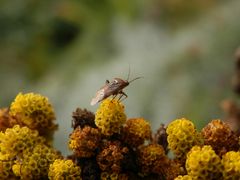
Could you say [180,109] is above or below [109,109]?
above

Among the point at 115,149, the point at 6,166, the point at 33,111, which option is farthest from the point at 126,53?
the point at 115,149

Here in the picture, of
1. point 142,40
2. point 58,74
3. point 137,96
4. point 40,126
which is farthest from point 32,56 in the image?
point 40,126

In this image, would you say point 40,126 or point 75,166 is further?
point 40,126

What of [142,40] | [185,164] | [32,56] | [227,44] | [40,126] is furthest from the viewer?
[32,56]

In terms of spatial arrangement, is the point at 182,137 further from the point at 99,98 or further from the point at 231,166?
the point at 99,98

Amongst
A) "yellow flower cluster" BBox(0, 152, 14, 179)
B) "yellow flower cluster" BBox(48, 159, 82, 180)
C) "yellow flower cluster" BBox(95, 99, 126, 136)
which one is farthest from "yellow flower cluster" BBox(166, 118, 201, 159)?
"yellow flower cluster" BBox(0, 152, 14, 179)

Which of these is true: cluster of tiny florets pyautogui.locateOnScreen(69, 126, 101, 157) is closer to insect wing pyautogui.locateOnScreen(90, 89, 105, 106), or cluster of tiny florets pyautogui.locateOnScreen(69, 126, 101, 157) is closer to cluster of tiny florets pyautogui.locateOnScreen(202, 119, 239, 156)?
insect wing pyautogui.locateOnScreen(90, 89, 105, 106)

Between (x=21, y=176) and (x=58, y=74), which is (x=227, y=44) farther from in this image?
(x=21, y=176)
